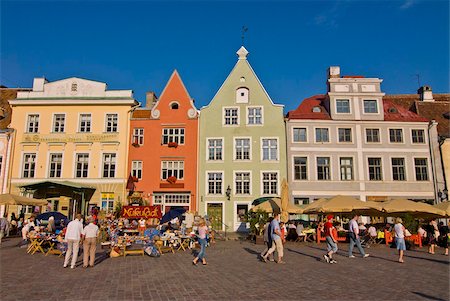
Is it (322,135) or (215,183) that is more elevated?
(322,135)

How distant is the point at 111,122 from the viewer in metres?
32.6

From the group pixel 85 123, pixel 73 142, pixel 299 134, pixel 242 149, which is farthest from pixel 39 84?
pixel 299 134

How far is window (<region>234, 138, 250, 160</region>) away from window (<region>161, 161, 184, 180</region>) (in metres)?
4.73

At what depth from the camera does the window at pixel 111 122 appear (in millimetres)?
32438

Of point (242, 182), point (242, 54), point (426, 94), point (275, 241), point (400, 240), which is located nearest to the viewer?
point (275, 241)

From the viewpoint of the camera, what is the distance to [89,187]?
2978cm

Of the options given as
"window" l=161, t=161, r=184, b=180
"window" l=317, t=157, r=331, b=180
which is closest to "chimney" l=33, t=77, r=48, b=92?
"window" l=161, t=161, r=184, b=180

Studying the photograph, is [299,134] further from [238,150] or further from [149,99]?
[149,99]

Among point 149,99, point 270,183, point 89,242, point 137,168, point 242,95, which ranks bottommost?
point 89,242

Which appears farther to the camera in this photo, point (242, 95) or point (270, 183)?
point (242, 95)

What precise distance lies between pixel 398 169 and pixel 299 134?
28.1ft

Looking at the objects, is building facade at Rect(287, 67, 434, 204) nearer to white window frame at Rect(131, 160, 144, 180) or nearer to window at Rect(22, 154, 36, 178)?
white window frame at Rect(131, 160, 144, 180)

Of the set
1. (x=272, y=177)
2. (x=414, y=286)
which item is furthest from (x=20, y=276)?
(x=272, y=177)

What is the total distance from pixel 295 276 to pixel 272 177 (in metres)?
20.3
